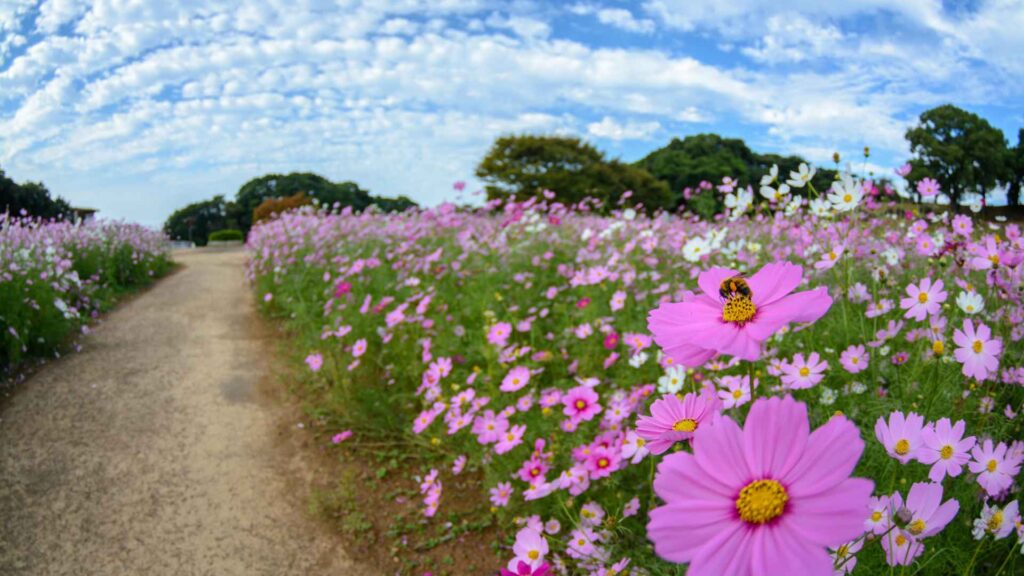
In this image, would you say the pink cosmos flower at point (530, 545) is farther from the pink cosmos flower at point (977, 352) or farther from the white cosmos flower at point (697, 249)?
the white cosmos flower at point (697, 249)

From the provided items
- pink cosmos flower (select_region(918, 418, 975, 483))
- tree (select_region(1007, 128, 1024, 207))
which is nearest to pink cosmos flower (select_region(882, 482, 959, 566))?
pink cosmos flower (select_region(918, 418, 975, 483))

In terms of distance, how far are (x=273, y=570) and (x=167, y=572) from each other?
39 cm

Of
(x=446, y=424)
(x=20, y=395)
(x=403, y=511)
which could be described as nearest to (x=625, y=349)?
(x=446, y=424)

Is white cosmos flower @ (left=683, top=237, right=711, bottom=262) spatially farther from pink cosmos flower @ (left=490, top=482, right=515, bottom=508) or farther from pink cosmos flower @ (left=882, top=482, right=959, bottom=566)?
pink cosmos flower @ (left=882, top=482, right=959, bottom=566)

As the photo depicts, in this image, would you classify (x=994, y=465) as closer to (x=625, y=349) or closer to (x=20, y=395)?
(x=625, y=349)

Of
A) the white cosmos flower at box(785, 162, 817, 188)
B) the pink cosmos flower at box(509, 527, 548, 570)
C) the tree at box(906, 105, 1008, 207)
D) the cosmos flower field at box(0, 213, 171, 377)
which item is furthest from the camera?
the tree at box(906, 105, 1008, 207)

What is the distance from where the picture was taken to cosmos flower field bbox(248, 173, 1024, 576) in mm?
555

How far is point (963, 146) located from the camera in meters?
8.66

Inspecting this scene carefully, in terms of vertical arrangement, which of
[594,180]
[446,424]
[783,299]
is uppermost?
[594,180]

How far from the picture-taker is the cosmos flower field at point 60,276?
4434 millimetres

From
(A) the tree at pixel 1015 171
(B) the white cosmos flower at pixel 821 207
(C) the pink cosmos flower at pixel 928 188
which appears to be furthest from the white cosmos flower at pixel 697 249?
(A) the tree at pixel 1015 171

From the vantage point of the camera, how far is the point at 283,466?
3248mm

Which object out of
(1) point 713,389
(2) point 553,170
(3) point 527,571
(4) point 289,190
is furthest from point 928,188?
(4) point 289,190

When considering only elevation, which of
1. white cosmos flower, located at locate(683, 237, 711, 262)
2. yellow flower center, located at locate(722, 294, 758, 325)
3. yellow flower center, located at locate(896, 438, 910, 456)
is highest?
yellow flower center, located at locate(722, 294, 758, 325)
